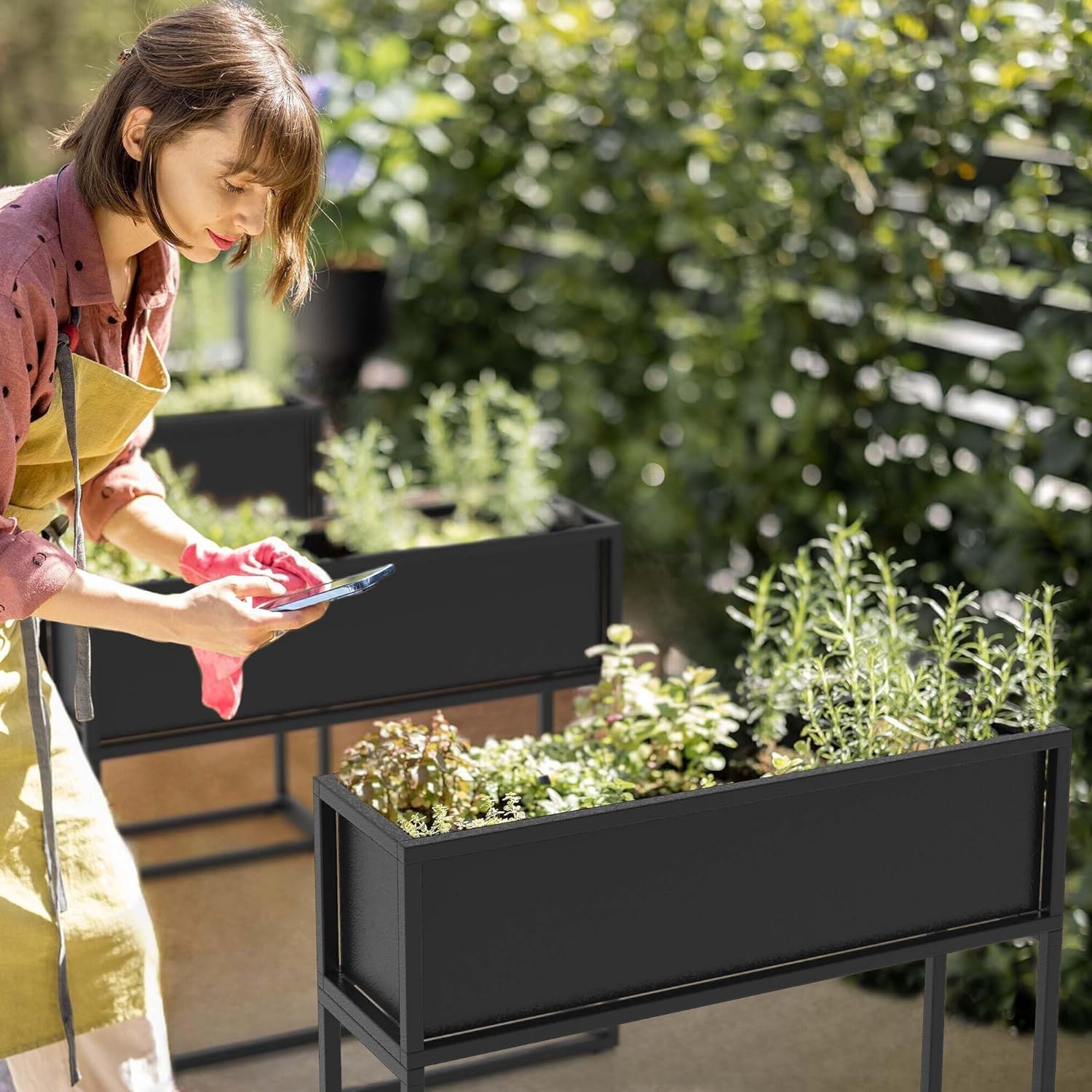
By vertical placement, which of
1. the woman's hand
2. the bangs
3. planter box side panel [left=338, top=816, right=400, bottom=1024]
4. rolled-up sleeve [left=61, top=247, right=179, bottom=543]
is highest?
the bangs

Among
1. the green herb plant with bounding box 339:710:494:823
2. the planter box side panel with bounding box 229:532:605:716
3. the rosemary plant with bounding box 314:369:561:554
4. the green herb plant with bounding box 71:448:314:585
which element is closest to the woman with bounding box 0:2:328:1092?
the green herb plant with bounding box 339:710:494:823

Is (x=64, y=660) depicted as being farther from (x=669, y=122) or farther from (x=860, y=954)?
(x=669, y=122)

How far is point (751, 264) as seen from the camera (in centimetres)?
376

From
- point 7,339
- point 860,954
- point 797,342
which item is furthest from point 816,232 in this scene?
point 7,339

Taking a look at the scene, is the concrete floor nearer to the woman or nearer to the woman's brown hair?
the woman

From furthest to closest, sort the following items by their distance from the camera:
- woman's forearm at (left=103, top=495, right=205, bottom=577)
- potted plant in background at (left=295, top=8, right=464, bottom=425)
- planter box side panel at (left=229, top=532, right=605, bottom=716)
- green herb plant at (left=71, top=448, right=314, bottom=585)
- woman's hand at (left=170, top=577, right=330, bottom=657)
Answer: potted plant in background at (left=295, top=8, right=464, bottom=425) < green herb plant at (left=71, top=448, right=314, bottom=585) < planter box side panel at (left=229, top=532, right=605, bottom=716) < woman's forearm at (left=103, top=495, right=205, bottom=577) < woman's hand at (left=170, top=577, right=330, bottom=657)

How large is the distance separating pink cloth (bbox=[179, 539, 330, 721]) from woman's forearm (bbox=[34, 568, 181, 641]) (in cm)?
16

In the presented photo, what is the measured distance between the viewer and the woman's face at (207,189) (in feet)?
5.62

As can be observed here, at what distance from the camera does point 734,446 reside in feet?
12.1

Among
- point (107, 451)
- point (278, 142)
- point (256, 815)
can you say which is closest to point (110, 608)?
point (107, 451)

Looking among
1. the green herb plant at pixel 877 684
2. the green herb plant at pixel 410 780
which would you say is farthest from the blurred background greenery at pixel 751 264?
the green herb plant at pixel 410 780

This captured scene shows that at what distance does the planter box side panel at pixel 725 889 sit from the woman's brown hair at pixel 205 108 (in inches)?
28.1

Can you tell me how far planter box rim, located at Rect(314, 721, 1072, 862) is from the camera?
173 cm

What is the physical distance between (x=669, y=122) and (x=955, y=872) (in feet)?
7.58
